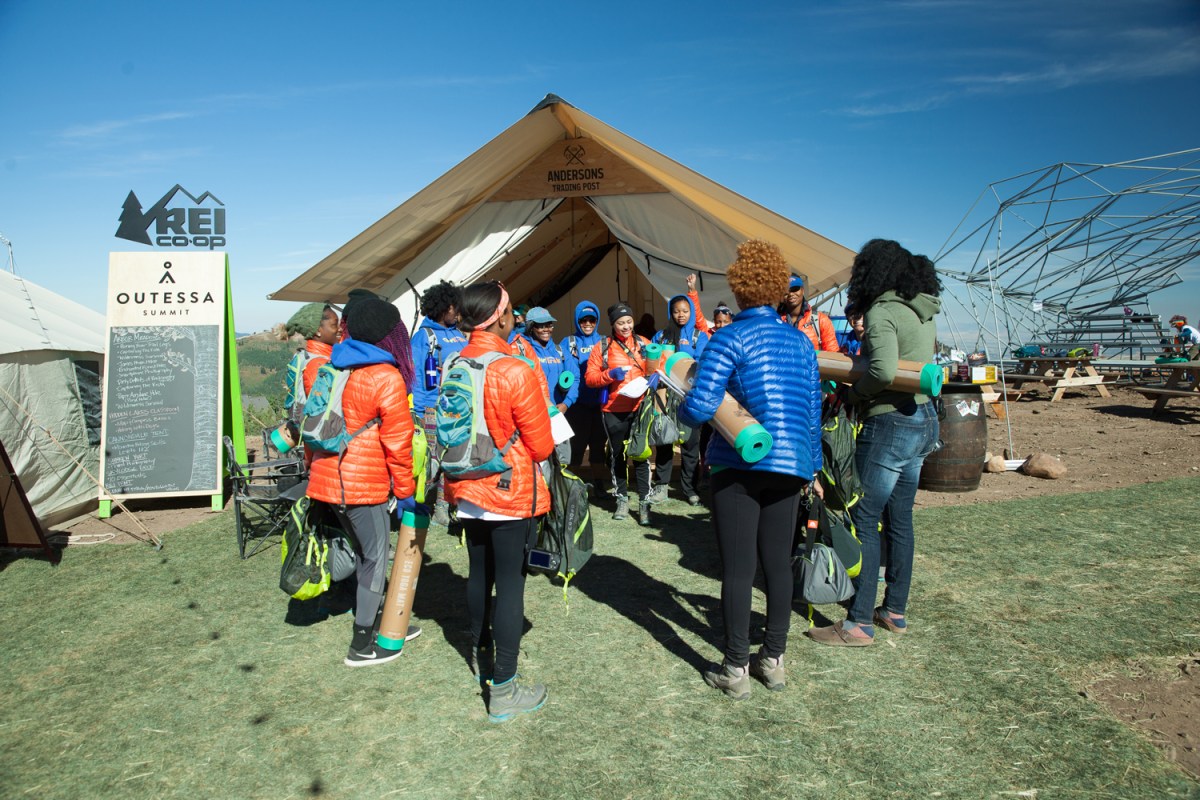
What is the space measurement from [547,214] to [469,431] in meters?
5.52

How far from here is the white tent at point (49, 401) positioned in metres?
6.66

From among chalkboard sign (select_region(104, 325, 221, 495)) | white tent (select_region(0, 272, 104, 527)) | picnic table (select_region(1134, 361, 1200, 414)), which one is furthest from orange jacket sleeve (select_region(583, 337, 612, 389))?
picnic table (select_region(1134, 361, 1200, 414))

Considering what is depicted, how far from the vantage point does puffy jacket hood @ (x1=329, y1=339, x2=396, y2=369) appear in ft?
11.1

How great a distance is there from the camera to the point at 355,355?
134 inches

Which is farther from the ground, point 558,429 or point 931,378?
point 931,378

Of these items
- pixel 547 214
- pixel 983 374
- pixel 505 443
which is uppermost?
pixel 547 214

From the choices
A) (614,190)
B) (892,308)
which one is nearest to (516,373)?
(892,308)

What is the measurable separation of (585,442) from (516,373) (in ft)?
15.1

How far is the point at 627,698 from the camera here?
10.9 feet

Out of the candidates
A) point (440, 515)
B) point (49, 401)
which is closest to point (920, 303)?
point (440, 515)

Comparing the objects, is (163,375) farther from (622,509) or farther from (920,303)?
(920,303)

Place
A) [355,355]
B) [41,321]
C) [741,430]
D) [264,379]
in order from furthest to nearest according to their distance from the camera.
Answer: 1. [264,379]
2. [41,321]
3. [355,355]
4. [741,430]

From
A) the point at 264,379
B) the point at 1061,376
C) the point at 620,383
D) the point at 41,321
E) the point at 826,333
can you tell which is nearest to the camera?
the point at 826,333

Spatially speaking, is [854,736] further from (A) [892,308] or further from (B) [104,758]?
(B) [104,758]
